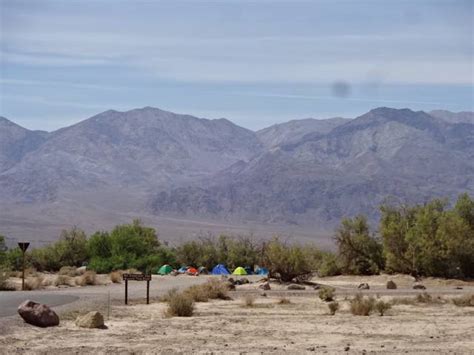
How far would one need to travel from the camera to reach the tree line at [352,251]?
54.0 metres

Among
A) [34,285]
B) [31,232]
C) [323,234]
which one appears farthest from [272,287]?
[323,234]

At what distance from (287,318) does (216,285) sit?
34.6 feet

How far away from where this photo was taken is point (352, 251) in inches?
2393

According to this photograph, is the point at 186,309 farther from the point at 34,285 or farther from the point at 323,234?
the point at 323,234

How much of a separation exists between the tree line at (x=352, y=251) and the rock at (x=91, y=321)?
92.2ft

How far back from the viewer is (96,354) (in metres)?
19.5

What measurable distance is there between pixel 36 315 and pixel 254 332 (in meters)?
5.88

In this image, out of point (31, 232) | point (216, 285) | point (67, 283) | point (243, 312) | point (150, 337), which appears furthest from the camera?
point (31, 232)

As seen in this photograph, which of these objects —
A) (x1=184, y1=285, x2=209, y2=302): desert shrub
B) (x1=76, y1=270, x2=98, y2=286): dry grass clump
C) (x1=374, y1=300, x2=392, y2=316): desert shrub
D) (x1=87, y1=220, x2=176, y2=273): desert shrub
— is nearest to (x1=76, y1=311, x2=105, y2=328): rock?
(x1=374, y1=300, x2=392, y2=316): desert shrub

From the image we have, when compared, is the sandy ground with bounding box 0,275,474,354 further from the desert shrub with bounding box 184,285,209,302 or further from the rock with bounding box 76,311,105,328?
the desert shrub with bounding box 184,285,209,302

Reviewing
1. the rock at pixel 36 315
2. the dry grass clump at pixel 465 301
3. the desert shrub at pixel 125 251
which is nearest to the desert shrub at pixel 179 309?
the rock at pixel 36 315

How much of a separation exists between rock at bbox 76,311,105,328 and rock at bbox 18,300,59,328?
75cm

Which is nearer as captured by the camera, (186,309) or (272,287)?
(186,309)

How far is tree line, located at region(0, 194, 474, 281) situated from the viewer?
53969 millimetres
